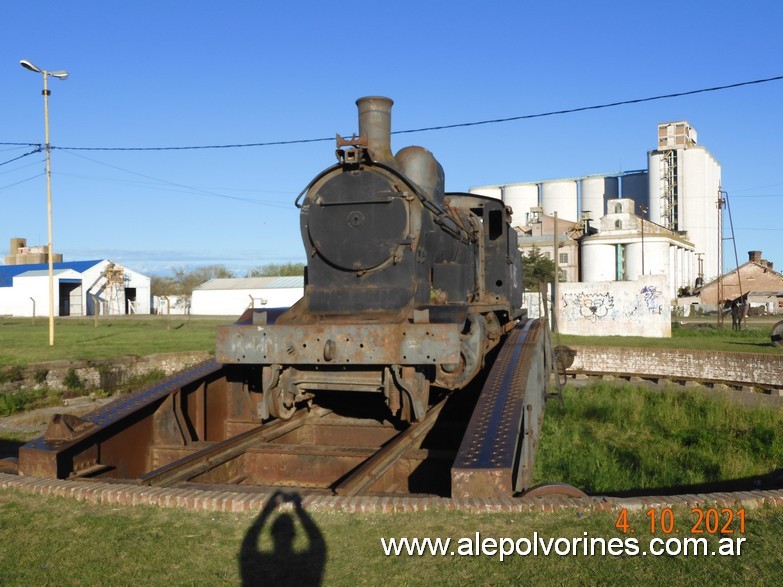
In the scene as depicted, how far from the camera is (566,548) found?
420 centimetres

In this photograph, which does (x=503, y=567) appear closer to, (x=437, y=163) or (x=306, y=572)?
(x=306, y=572)

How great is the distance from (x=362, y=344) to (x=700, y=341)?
69.1ft

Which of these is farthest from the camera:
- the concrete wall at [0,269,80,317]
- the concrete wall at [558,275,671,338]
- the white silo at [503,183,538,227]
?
the white silo at [503,183,538,227]

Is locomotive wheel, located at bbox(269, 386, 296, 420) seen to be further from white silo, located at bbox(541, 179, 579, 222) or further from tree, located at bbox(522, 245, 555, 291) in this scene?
white silo, located at bbox(541, 179, 579, 222)

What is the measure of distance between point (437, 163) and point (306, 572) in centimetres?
619

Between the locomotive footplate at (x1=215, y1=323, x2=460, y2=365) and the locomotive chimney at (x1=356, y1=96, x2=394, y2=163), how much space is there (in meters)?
2.43

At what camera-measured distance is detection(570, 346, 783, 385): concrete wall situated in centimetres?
1784

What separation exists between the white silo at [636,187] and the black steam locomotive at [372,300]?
249ft

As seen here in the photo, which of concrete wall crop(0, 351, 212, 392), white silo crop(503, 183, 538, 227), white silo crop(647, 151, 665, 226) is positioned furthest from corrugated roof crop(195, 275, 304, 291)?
concrete wall crop(0, 351, 212, 392)

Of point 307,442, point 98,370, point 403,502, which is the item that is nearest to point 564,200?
point 98,370

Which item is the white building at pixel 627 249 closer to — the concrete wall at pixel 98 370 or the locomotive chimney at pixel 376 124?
the concrete wall at pixel 98 370

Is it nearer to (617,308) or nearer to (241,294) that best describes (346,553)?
(617,308)

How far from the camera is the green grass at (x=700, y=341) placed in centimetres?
A: 2222

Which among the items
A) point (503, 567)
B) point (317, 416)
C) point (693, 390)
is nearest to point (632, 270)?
point (693, 390)
